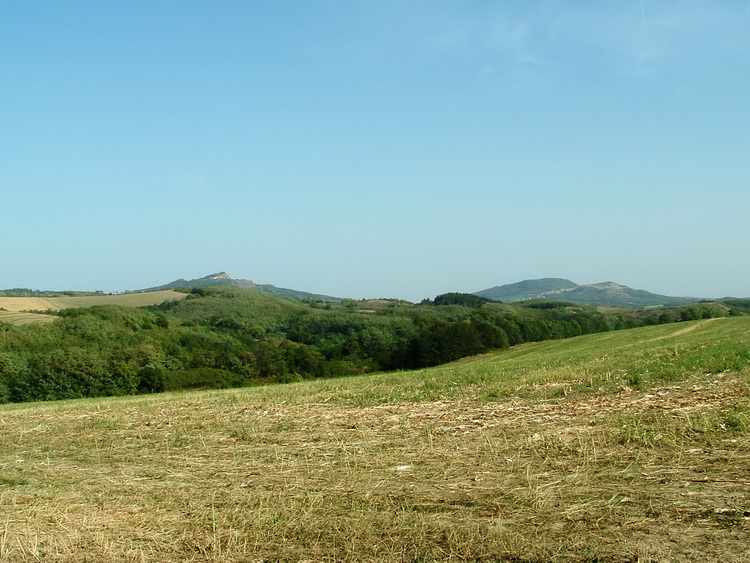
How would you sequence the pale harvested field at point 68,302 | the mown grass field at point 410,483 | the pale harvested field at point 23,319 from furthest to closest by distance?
the pale harvested field at point 68,302 < the pale harvested field at point 23,319 < the mown grass field at point 410,483

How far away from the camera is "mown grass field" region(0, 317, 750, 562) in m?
5.60

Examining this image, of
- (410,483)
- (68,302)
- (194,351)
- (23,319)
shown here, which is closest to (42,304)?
(68,302)

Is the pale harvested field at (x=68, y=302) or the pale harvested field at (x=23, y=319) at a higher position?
the pale harvested field at (x=68, y=302)

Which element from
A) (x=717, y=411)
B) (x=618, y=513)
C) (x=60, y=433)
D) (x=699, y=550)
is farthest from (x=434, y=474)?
(x=60, y=433)

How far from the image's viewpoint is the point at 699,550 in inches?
199

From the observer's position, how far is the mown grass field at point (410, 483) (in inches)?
221

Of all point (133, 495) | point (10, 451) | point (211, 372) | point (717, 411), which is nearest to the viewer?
point (133, 495)

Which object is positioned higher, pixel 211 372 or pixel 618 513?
pixel 618 513

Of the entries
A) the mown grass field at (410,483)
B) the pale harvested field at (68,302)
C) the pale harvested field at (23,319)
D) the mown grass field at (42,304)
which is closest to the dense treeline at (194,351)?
the pale harvested field at (23,319)

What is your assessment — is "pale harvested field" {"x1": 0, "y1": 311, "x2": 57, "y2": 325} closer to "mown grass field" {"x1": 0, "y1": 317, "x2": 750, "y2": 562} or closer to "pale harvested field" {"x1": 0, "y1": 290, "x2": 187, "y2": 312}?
"pale harvested field" {"x1": 0, "y1": 290, "x2": 187, "y2": 312}

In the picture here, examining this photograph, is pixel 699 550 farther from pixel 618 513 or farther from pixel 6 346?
pixel 6 346

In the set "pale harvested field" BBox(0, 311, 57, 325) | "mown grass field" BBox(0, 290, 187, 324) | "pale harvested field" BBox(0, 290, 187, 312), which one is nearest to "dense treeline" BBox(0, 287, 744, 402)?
"pale harvested field" BBox(0, 311, 57, 325)

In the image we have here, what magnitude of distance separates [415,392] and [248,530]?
38.7ft

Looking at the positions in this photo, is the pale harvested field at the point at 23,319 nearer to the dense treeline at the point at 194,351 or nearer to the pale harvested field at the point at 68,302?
the dense treeline at the point at 194,351
